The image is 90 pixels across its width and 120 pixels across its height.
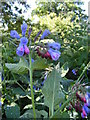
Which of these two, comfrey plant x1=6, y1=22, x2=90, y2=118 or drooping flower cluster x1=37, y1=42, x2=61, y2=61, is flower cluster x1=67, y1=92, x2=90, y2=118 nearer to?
comfrey plant x1=6, y1=22, x2=90, y2=118

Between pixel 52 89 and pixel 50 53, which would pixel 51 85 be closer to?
pixel 52 89

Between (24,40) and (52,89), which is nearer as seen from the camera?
(52,89)

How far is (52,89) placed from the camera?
1.50 feet

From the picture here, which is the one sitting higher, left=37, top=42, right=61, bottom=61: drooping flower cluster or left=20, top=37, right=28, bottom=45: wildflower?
left=20, top=37, right=28, bottom=45: wildflower

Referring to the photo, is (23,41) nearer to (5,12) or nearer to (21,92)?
(21,92)

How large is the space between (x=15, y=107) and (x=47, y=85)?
0.46 ft

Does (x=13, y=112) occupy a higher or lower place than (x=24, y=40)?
lower

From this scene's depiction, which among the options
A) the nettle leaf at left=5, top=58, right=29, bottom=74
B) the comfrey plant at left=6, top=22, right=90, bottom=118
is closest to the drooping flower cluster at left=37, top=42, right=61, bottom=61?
the comfrey plant at left=6, top=22, right=90, bottom=118

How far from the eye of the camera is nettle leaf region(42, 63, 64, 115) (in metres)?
0.45

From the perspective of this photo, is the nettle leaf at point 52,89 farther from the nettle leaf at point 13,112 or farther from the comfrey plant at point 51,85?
the nettle leaf at point 13,112

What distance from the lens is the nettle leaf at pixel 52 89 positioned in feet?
1.48

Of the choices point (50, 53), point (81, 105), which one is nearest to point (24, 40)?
point (50, 53)

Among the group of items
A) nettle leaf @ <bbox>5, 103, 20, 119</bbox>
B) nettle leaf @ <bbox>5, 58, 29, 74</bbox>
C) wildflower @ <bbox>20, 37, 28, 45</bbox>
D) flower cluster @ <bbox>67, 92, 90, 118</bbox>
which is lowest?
nettle leaf @ <bbox>5, 103, 20, 119</bbox>

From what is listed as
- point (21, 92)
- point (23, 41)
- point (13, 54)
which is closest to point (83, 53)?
point (13, 54)
